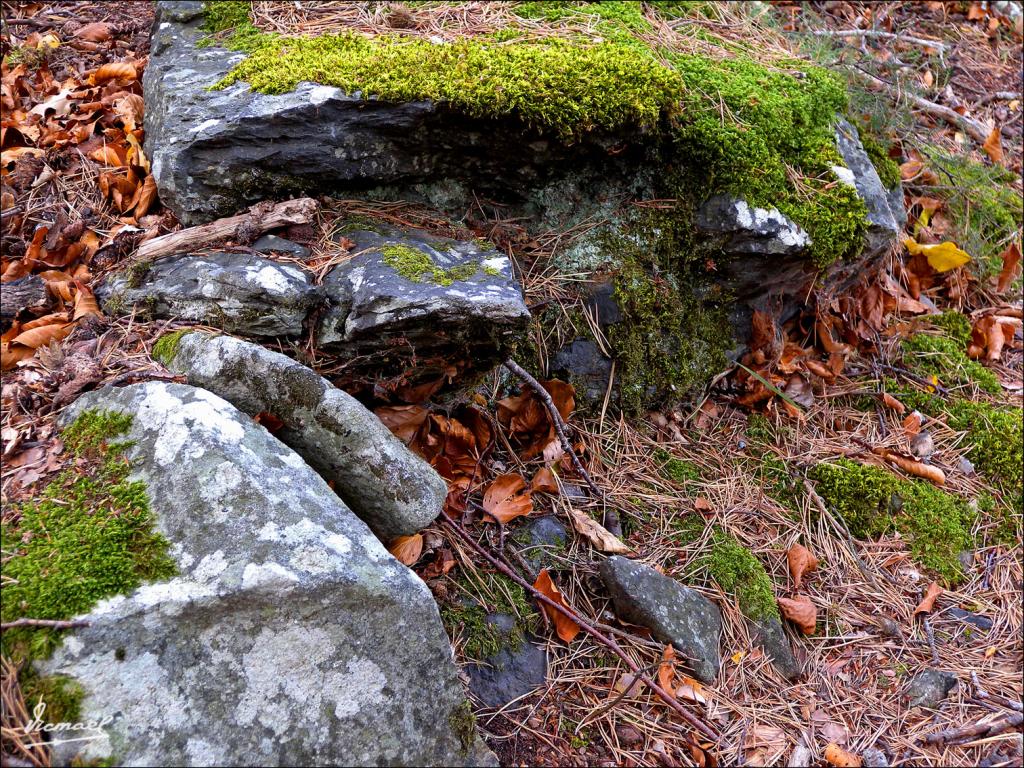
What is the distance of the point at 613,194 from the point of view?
3301 millimetres

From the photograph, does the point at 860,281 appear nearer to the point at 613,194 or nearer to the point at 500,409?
the point at 613,194

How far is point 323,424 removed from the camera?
90.6 inches

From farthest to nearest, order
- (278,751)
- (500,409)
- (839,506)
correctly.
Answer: (839,506), (500,409), (278,751)

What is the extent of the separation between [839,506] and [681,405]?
0.80 metres

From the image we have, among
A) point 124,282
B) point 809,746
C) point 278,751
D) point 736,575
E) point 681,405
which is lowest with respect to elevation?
point 809,746

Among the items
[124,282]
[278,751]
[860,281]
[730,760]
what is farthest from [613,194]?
[278,751]

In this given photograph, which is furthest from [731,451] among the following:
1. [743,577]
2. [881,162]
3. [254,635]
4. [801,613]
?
[254,635]

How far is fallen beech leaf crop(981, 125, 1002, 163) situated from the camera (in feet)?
16.1

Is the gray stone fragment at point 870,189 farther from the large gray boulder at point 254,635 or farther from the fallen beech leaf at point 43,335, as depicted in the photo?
the fallen beech leaf at point 43,335

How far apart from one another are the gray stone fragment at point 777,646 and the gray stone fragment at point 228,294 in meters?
2.00

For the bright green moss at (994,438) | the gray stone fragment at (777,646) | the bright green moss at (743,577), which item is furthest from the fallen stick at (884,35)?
the gray stone fragment at (777,646)

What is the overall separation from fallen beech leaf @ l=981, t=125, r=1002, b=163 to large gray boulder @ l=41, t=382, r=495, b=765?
501 cm

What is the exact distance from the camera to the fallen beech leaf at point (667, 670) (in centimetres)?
246

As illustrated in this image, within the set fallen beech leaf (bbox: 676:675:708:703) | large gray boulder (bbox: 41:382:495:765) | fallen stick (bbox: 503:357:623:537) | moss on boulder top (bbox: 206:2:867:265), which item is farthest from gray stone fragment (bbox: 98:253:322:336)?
fallen beech leaf (bbox: 676:675:708:703)
